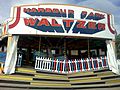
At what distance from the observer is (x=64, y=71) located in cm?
1455

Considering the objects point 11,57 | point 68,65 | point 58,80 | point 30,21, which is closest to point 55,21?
point 30,21

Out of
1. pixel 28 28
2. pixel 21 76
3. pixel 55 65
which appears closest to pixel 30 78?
pixel 21 76

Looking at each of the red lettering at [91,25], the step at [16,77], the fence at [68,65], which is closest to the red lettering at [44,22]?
the fence at [68,65]

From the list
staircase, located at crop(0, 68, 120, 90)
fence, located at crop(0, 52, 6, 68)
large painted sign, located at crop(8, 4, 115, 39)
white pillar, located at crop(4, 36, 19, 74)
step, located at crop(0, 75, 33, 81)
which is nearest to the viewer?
staircase, located at crop(0, 68, 120, 90)

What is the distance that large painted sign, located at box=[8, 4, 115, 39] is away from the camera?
14219mm

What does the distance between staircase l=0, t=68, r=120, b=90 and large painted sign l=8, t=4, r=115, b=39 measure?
2397 mm

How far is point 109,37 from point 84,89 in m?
4.38

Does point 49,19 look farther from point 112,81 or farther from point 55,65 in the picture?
point 112,81

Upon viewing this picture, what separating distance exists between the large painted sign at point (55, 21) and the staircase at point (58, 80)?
2397 millimetres

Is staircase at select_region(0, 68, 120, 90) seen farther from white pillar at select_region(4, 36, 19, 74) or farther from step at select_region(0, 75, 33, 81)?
white pillar at select_region(4, 36, 19, 74)

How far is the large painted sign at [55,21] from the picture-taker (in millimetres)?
14219

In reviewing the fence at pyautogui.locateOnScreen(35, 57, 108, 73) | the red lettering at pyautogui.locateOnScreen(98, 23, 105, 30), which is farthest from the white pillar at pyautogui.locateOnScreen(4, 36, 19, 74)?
the red lettering at pyautogui.locateOnScreen(98, 23, 105, 30)

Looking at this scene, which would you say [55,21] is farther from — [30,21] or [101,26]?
[101,26]

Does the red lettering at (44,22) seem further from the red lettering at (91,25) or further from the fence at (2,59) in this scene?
the fence at (2,59)
